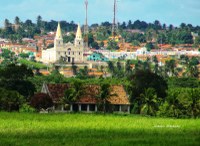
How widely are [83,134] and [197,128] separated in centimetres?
749

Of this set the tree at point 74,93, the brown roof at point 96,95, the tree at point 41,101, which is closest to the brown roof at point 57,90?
the tree at point 74,93

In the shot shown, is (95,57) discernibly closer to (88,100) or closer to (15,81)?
(15,81)

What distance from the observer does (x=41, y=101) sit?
5962 cm

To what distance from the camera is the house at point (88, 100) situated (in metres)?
64.7

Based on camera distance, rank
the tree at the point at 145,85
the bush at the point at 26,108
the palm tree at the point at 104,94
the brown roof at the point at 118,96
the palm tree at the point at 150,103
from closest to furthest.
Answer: the bush at the point at 26,108 → the palm tree at the point at 150,103 → the palm tree at the point at 104,94 → the brown roof at the point at 118,96 → the tree at the point at 145,85

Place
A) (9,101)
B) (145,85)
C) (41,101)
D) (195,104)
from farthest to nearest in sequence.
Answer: (145,85) < (41,101) < (9,101) < (195,104)

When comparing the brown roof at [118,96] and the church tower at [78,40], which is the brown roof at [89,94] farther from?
the church tower at [78,40]

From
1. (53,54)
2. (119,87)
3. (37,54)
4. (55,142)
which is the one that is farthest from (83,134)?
(37,54)

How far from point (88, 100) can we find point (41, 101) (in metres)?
7.01

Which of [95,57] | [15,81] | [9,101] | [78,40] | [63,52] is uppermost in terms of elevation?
[78,40]

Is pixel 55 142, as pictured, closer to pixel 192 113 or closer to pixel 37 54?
pixel 192 113

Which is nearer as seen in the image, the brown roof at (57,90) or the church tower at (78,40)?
the brown roof at (57,90)

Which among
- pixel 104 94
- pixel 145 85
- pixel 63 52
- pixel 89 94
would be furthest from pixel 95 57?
pixel 104 94

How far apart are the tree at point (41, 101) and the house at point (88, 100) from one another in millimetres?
3349
